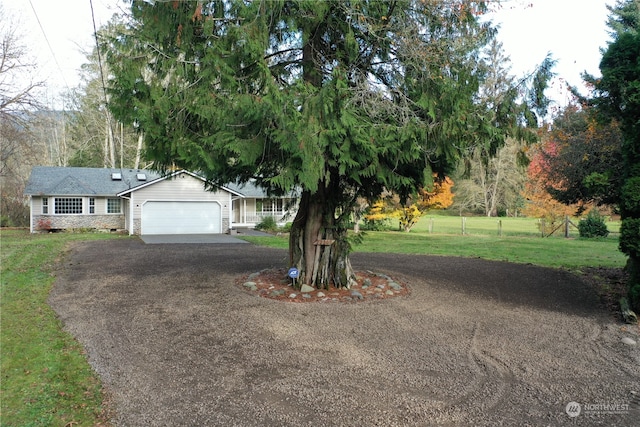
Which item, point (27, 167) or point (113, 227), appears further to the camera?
point (27, 167)

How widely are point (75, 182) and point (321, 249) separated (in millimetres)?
19266

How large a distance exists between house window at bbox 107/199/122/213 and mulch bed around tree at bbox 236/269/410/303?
54.8ft

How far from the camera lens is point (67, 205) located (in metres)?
21.1

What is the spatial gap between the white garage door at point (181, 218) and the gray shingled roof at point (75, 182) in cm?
193

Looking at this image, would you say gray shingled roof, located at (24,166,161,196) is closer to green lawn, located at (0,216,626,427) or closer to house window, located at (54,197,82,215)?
house window, located at (54,197,82,215)

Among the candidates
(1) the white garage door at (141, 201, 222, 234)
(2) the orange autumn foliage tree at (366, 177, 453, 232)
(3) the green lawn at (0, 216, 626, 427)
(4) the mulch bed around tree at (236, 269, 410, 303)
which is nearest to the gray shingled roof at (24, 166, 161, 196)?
(1) the white garage door at (141, 201, 222, 234)

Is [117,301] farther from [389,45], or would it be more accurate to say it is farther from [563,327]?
[563,327]

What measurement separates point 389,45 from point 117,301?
6468 mm

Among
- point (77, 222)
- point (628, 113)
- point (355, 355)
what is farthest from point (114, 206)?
point (628, 113)

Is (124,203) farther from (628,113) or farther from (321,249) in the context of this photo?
(628,113)

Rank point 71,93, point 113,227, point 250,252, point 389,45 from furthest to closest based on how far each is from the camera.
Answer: point 71,93
point 113,227
point 250,252
point 389,45

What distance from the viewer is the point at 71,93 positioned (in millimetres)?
28891

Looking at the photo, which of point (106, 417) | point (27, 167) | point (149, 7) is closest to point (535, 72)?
point (149, 7)

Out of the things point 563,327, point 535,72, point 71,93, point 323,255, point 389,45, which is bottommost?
point 563,327
